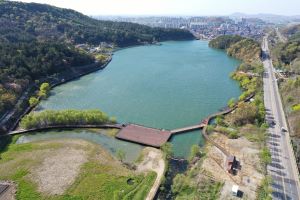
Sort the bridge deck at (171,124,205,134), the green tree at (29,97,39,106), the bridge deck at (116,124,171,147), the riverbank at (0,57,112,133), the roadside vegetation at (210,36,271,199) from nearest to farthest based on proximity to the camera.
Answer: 1. the roadside vegetation at (210,36,271,199)
2. the bridge deck at (116,124,171,147)
3. the bridge deck at (171,124,205,134)
4. the riverbank at (0,57,112,133)
5. the green tree at (29,97,39,106)

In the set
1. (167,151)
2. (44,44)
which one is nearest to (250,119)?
(167,151)

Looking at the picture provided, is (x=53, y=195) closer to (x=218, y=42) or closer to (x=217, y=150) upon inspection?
(x=217, y=150)

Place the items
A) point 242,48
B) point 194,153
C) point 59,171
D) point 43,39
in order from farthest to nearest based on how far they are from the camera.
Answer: point 43,39, point 242,48, point 194,153, point 59,171

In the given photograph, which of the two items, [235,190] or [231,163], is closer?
[235,190]

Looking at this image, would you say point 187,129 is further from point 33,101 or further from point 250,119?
point 33,101

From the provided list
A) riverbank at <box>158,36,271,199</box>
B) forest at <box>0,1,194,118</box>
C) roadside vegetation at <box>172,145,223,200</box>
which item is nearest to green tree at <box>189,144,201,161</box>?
riverbank at <box>158,36,271,199</box>

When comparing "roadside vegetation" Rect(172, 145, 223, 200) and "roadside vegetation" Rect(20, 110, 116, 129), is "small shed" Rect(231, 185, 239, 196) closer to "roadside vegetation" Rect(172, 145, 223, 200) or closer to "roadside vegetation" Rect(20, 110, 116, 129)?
"roadside vegetation" Rect(172, 145, 223, 200)
